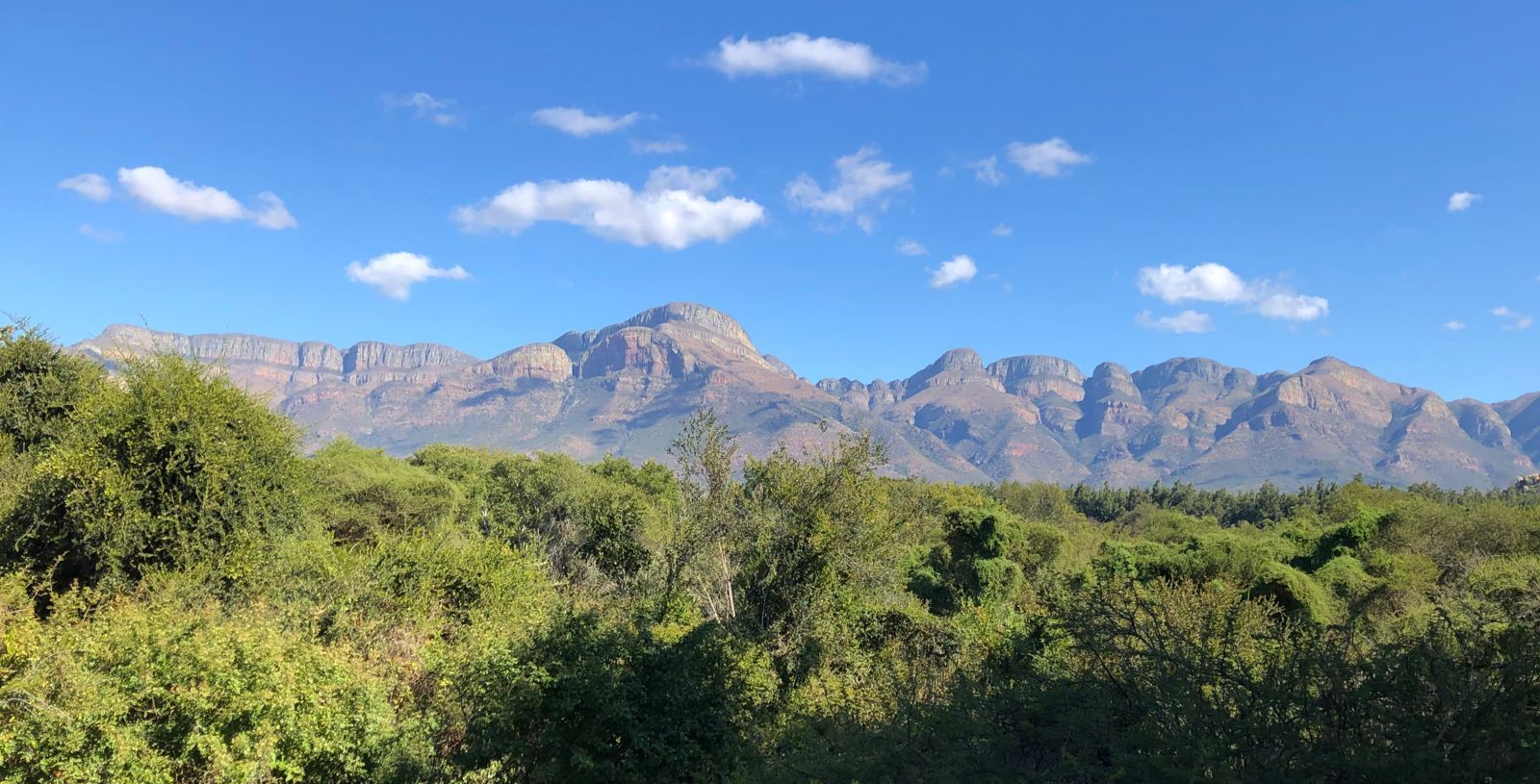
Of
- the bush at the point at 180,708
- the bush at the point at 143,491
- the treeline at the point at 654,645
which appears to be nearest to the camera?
the treeline at the point at 654,645

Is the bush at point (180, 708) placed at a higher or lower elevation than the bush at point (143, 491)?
lower

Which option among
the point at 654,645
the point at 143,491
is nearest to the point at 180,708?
the point at 654,645

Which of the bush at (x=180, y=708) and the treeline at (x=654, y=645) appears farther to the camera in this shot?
the bush at (x=180, y=708)

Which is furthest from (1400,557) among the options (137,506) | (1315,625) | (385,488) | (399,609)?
(385,488)

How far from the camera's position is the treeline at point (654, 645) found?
217 inches

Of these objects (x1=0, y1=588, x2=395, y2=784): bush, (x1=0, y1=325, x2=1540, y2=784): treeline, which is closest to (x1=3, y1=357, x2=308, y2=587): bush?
(x1=0, y1=325, x2=1540, y2=784): treeline

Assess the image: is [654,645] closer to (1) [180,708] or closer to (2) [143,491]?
(1) [180,708]

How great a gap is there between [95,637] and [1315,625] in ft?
48.1

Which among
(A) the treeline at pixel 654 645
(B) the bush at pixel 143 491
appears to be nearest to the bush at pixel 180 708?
(A) the treeline at pixel 654 645

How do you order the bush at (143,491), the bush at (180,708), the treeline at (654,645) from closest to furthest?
1. the treeline at (654,645)
2. the bush at (180,708)
3. the bush at (143,491)

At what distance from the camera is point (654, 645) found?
11102 mm

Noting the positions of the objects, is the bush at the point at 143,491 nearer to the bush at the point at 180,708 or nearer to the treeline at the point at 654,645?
the treeline at the point at 654,645

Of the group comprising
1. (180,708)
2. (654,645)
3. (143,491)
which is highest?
(143,491)

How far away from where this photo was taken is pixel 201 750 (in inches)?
328
